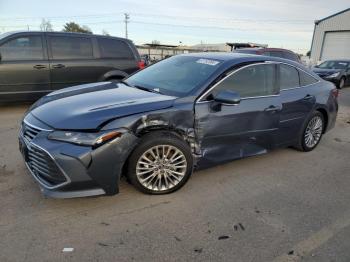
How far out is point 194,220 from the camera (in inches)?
131

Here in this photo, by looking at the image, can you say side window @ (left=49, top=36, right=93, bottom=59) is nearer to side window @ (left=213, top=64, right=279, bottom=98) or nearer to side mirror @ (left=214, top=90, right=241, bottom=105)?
side window @ (left=213, top=64, right=279, bottom=98)

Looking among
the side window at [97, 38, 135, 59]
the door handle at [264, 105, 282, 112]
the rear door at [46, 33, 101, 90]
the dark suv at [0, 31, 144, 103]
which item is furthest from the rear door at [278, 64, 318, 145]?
the rear door at [46, 33, 101, 90]

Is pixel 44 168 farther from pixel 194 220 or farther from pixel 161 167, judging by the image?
pixel 194 220

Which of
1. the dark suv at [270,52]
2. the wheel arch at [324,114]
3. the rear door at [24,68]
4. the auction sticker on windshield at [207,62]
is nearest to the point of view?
the auction sticker on windshield at [207,62]

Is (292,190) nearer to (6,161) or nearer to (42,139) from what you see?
→ (42,139)

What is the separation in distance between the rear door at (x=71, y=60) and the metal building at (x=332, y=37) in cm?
2936

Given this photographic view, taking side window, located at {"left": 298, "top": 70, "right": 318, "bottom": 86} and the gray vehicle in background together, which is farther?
the gray vehicle in background

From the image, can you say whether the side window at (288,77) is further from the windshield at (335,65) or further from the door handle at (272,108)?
the windshield at (335,65)

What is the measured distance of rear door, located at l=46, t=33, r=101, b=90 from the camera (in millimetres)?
7570

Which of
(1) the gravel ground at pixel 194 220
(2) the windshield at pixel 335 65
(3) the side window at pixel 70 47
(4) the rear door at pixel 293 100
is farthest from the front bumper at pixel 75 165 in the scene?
(2) the windshield at pixel 335 65

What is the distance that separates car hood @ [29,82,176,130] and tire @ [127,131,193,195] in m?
0.35

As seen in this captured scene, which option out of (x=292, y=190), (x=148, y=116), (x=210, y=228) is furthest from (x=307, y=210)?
(x=148, y=116)

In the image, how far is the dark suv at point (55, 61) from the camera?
7.15 meters

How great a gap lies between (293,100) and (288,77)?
356 mm
